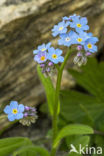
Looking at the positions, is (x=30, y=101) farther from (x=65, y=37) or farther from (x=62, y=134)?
(x=65, y=37)

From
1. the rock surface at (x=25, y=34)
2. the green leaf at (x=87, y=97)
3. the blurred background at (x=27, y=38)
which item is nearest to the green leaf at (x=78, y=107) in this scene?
the green leaf at (x=87, y=97)

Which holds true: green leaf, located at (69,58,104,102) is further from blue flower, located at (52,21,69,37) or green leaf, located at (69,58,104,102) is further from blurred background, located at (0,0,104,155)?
blue flower, located at (52,21,69,37)

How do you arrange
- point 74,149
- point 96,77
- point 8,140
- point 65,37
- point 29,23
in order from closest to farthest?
point 65,37 → point 8,140 → point 74,149 → point 29,23 → point 96,77

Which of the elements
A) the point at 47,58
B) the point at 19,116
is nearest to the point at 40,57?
the point at 47,58

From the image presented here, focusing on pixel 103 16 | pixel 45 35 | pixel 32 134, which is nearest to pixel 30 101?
pixel 32 134

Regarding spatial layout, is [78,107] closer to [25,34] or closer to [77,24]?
Answer: [25,34]

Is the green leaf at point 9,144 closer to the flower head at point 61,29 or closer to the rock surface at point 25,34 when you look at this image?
the rock surface at point 25,34

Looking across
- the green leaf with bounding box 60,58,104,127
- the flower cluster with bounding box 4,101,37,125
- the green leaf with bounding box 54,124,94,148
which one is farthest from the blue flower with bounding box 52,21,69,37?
the green leaf with bounding box 60,58,104,127
